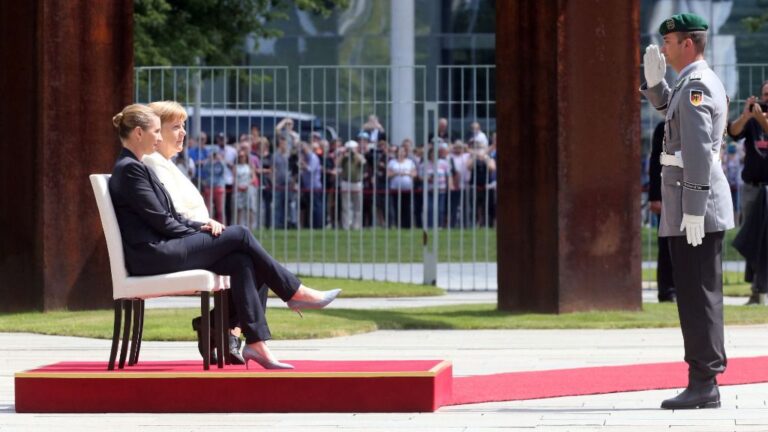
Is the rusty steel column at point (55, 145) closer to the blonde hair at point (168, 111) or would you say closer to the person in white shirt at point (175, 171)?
the person in white shirt at point (175, 171)

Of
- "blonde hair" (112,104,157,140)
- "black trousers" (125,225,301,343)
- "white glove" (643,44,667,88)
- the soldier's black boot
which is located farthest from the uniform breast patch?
"blonde hair" (112,104,157,140)

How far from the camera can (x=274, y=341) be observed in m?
11.6

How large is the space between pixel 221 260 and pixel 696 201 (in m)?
2.28

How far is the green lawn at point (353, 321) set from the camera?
39.4 feet

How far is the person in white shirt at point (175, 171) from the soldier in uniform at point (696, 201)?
2315 mm

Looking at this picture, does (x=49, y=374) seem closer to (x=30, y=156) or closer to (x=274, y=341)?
(x=274, y=341)

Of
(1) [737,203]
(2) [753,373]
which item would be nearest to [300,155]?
(1) [737,203]

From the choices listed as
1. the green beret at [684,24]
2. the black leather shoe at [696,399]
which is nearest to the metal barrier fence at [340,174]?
the green beret at [684,24]

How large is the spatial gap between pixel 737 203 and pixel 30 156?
10.7 metres

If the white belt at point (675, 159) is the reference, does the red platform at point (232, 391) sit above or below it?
below

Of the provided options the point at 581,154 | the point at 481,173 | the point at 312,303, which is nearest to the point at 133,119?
the point at 312,303

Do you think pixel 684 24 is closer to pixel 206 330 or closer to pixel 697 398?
pixel 697 398

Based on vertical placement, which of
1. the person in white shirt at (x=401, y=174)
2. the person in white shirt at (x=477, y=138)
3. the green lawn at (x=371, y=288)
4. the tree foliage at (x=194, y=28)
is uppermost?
the tree foliage at (x=194, y=28)

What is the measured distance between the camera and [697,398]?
25.9 feet
